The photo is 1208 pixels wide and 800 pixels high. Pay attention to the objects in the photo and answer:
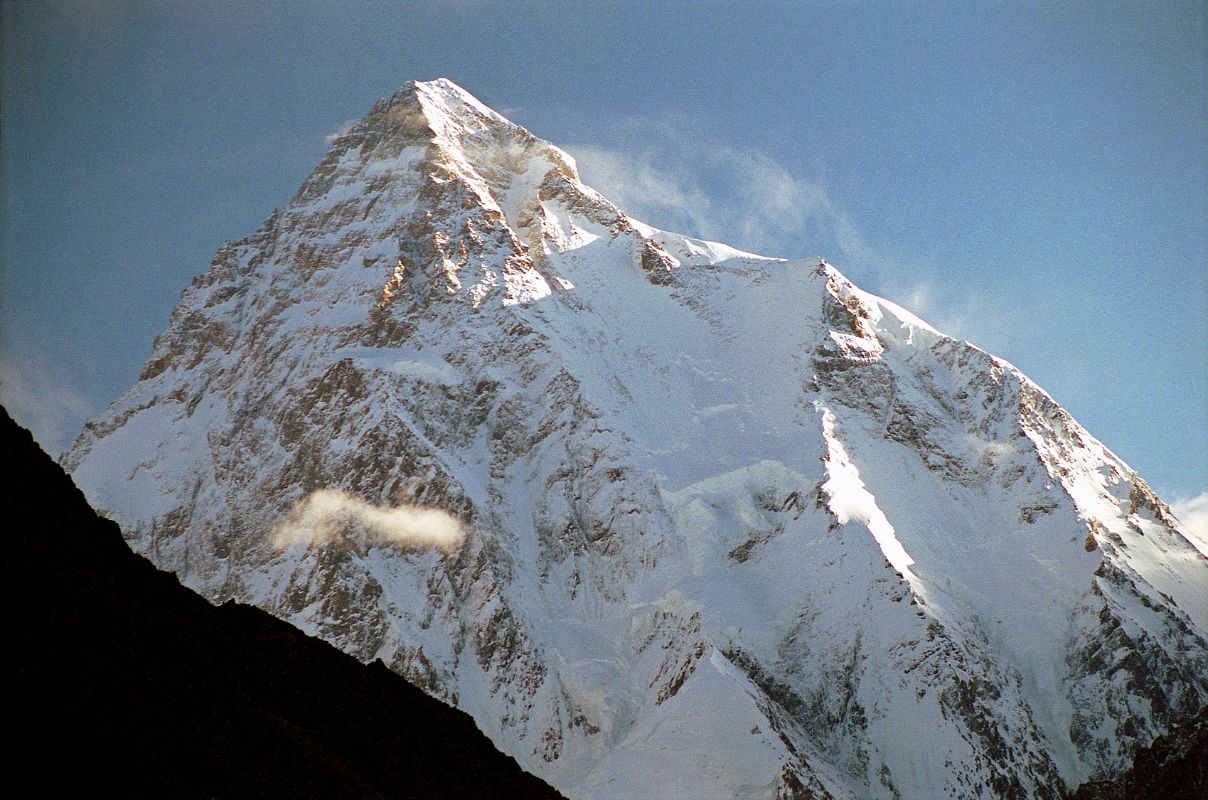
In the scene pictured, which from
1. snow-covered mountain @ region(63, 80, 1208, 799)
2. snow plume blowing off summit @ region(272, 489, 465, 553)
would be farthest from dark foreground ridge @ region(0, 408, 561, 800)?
snow plume blowing off summit @ region(272, 489, 465, 553)

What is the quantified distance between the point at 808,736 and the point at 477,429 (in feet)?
205

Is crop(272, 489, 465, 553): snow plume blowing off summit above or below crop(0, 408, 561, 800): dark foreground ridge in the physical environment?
above

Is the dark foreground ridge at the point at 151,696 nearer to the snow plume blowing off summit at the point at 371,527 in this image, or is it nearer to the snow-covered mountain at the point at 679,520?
the snow-covered mountain at the point at 679,520

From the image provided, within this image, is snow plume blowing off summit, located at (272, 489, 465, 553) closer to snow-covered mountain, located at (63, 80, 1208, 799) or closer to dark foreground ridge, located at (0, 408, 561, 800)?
snow-covered mountain, located at (63, 80, 1208, 799)

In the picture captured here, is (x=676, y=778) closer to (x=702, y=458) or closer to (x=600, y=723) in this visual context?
(x=600, y=723)

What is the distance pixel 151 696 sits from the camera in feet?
125

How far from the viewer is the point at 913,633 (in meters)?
138

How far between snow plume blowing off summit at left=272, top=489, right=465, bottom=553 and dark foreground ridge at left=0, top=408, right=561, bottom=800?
98410 mm

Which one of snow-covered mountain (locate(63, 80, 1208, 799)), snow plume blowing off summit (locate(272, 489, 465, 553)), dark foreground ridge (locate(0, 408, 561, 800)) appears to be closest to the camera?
dark foreground ridge (locate(0, 408, 561, 800))

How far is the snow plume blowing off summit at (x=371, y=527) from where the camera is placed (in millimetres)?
153875

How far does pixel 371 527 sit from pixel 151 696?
118 m

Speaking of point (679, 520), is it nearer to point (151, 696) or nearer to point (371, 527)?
point (371, 527)

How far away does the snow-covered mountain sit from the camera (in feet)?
441

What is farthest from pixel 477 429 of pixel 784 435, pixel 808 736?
pixel 808 736
